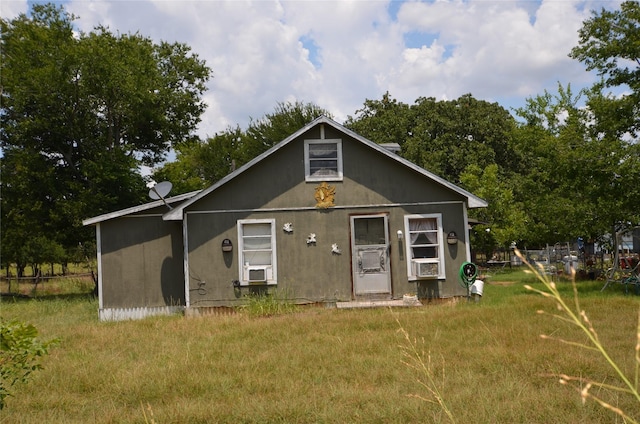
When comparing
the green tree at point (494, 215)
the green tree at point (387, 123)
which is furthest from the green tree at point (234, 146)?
the green tree at point (494, 215)

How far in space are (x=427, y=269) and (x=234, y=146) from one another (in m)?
36.9

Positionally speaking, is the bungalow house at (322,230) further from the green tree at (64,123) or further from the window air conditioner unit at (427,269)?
the green tree at (64,123)

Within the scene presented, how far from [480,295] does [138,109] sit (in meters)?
17.3

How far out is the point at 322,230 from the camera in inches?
599

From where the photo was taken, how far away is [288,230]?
15109mm

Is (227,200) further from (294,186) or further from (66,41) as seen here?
(66,41)

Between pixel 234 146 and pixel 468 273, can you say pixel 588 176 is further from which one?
pixel 234 146

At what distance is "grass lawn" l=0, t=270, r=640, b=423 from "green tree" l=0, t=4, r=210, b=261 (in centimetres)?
1156

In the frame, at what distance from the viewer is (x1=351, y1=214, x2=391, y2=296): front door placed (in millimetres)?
15195

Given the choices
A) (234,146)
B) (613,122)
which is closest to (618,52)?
(613,122)

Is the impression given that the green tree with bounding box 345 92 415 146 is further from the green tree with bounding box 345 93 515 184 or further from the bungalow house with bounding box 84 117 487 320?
the bungalow house with bounding box 84 117 487 320

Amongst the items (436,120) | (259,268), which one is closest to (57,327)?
(259,268)

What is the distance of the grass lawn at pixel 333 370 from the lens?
5996mm

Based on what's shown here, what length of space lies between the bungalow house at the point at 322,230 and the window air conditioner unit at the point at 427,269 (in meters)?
0.03
